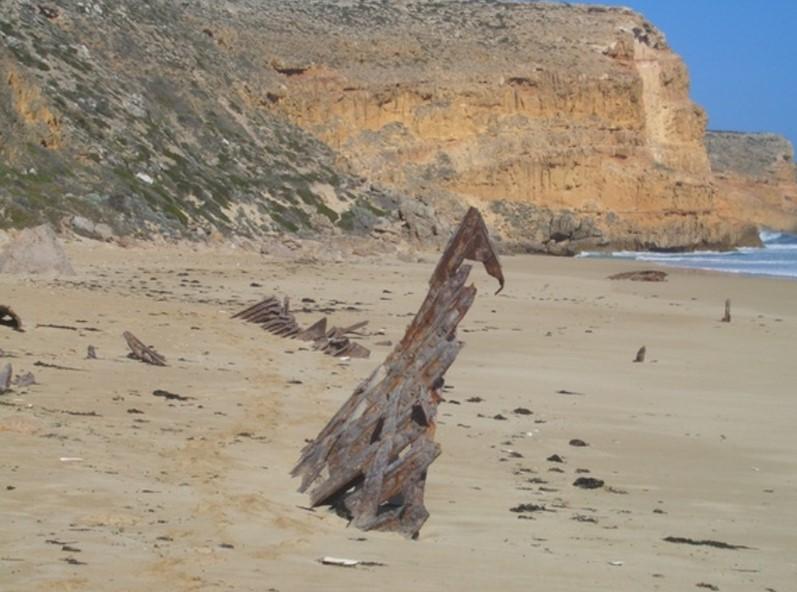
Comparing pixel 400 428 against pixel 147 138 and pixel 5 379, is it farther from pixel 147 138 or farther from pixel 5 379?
pixel 147 138

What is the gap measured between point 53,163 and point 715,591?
2380 cm

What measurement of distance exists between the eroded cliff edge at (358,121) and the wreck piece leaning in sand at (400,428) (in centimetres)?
1842

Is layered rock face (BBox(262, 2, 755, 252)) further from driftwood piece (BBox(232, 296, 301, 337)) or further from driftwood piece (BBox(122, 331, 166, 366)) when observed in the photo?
driftwood piece (BBox(122, 331, 166, 366))

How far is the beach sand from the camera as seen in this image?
5.61 metres

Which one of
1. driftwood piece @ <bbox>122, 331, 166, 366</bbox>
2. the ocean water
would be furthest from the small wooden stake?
the ocean water

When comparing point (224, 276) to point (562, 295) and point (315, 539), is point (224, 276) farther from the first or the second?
point (315, 539)

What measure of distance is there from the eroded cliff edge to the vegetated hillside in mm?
68

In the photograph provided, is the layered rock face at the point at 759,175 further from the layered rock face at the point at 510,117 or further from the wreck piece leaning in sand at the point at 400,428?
the wreck piece leaning in sand at the point at 400,428

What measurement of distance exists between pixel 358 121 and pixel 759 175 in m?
83.5

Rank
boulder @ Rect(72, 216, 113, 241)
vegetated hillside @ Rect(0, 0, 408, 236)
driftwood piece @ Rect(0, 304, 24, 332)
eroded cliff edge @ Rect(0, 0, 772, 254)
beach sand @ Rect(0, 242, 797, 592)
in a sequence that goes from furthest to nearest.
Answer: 1. eroded cliff edge @ Rect(0, 0, 772, 254)
2. vegetated hillside @ Rect(0, 0, 408, 236)
3. boulder @ Rect(72, 216, 113, 241)
4. driftwood piece @ Rect(0, 304, 24, 332)
5. beach sand @ Rect(0, 242, 797, 592)

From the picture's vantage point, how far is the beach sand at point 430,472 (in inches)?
221

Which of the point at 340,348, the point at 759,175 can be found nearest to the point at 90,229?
the point at 340,348

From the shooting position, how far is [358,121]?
48.9 metres

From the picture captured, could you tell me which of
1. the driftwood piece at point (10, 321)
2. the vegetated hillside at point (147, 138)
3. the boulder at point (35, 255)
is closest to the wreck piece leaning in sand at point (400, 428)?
the driftwood piece at point (10, 321)
